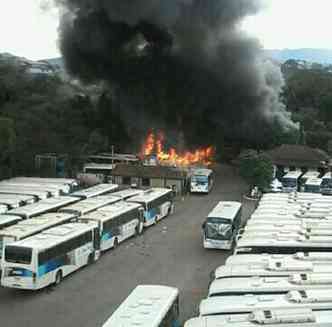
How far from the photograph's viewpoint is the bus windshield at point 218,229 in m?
21.7

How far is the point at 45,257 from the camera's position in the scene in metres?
16.9

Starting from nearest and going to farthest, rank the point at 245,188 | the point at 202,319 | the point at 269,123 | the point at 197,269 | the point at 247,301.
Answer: the point at 202,319 < the point at 247,301 < the point at 197,269 < the point at 245,188 < the point at 269,123

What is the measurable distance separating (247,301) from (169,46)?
40.4m

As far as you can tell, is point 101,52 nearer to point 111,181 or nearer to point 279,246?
point 111,181

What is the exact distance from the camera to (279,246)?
17.5 meters

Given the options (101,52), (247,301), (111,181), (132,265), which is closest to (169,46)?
(101,52)

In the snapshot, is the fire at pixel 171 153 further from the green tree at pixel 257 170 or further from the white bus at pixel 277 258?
the white bus at pixel 277 258

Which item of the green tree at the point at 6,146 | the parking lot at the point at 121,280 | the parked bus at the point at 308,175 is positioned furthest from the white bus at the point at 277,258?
the green tree at the point at 6,146

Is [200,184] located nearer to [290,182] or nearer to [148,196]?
[290,182]

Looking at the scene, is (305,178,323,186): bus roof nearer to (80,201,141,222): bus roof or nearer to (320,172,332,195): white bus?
(320,172,332,195): white bus

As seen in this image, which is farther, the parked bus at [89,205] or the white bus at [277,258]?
the parked bus at [89,205]

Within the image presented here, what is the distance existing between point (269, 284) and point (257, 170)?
2189cm

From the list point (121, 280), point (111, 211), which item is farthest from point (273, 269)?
point (111, 211)

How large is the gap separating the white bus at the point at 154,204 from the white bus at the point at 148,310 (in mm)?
13035
